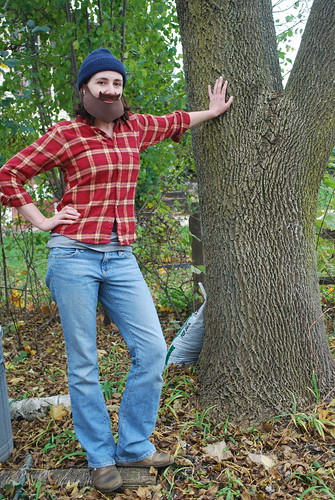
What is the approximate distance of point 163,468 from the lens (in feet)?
9.22

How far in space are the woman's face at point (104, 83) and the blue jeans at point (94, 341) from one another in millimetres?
811

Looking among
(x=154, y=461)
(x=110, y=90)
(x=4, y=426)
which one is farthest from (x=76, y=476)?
(x=110, y=90)

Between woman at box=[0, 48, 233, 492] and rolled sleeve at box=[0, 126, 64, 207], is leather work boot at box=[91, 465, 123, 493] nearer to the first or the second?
woman at box=[0, 48, 233, 492]

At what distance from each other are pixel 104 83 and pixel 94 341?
4.33 ft

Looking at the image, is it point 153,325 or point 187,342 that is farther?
point 187,342

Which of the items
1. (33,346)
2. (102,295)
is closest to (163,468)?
(102,295)

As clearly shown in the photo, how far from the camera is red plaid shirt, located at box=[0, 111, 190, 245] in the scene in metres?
2.63

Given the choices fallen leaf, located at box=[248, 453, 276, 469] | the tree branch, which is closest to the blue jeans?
fallen leaf, located at box=[248, 453, 276, 469]

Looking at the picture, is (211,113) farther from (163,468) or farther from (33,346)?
(33,346)

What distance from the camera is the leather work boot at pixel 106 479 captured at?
263 centimetres

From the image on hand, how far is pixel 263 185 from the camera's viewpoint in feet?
10.1

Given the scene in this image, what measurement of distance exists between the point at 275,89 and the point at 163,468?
7.43 feet

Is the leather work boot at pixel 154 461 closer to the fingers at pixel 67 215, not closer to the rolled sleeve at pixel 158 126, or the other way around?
the fingers at pixel 67 215

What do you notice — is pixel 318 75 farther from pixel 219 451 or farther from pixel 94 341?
pixel 219 451
